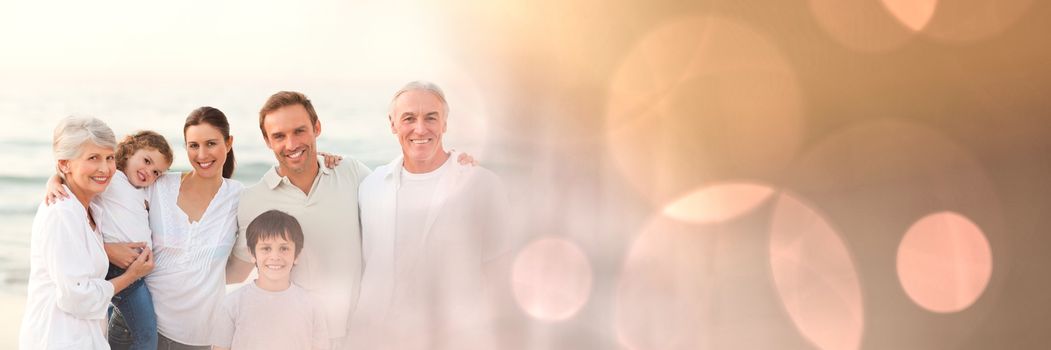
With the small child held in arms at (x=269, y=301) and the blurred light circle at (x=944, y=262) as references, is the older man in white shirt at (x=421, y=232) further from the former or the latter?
the blurred light circle at (x=944, y=262)

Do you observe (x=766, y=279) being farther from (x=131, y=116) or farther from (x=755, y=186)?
(x=131, y=116)

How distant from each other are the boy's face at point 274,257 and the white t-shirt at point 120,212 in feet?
1.29

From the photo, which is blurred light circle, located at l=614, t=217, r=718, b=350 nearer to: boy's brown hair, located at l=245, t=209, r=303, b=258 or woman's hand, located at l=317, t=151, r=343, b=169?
woman's hand, located at l=317, t=151, r=343, b=169

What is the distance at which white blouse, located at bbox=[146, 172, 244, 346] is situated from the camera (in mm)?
3318

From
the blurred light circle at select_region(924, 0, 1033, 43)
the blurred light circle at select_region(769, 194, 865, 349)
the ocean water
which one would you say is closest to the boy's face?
the ocean water

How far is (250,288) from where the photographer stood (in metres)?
3.40

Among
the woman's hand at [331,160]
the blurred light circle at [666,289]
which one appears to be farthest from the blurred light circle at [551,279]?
the woman's hand at [331,160]

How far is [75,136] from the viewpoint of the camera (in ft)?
10.3

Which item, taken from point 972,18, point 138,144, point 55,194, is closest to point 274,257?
point 138,144

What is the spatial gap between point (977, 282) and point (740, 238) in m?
1.16

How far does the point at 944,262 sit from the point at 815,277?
64 centimetres

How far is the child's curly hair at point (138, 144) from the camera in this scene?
3311mm

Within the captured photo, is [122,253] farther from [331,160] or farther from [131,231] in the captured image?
[331,160]

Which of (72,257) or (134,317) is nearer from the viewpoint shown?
(72,257)
